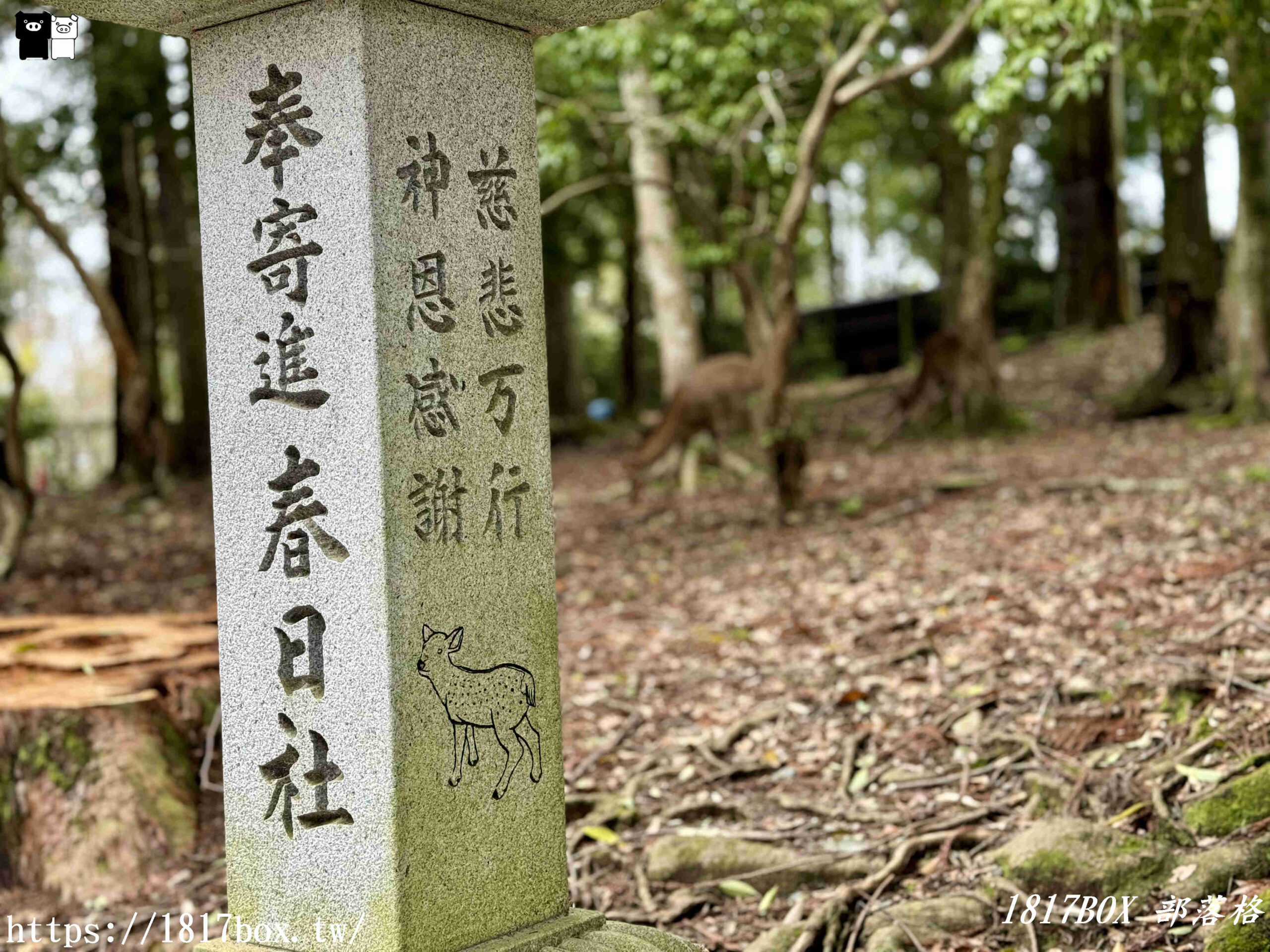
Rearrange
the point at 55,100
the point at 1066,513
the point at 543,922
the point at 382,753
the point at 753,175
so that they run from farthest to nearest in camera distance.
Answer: the point at 55,100, the point at 753,175, the point at 1066,513, the point at 543,922, the point at 382,753

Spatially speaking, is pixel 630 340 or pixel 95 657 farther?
pixel 630 340

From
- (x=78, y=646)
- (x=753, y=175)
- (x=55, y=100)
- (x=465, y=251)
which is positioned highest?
(x=55, y=100)

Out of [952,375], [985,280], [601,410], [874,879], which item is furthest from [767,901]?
[601,410]

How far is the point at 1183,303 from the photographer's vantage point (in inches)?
459

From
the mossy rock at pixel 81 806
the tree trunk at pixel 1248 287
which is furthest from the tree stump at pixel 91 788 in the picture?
the tree trunk at pixel 1248 287

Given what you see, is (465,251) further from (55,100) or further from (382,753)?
(55,100)

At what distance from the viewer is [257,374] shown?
293 cm

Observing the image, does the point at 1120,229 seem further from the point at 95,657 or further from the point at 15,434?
the point at 95,657

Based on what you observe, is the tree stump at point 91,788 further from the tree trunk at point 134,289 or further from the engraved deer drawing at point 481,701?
the tree trunk at point 134,289

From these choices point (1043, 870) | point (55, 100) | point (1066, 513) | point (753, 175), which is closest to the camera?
point (1043, 870)

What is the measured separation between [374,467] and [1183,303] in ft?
34.6

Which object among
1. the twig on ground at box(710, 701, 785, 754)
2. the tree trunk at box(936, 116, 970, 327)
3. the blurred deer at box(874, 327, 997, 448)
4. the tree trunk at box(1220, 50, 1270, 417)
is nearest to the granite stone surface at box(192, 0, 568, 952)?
the twig on ground at box(710, 701, 785, 754)

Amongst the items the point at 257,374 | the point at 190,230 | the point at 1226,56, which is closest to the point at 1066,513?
the point at 1226,56

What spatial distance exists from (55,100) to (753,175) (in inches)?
321
